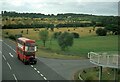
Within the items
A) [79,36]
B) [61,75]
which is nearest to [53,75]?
[61,75]

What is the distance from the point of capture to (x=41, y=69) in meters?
42.3

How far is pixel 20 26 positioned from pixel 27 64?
82261 millimetres

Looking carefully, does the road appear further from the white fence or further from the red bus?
the white fence

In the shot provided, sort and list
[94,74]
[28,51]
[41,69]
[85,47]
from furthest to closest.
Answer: [85,47] → [28,51] → [41,69] → [94,74]

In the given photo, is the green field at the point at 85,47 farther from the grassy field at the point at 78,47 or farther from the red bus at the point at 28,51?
the red bus at the point at 28,51

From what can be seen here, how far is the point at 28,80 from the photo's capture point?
35.3 metres

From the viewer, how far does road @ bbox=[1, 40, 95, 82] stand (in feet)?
121

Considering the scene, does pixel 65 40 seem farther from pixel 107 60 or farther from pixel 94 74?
pixel 107 60

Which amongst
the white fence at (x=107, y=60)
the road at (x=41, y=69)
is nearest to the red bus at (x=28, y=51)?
the road at (x=41, y=69)

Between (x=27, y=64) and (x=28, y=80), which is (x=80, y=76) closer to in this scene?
(x=28, y=80)

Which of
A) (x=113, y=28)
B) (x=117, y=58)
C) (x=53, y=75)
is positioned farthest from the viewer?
(x=113, y=28)

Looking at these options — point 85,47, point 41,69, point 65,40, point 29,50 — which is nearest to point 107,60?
point 41,69

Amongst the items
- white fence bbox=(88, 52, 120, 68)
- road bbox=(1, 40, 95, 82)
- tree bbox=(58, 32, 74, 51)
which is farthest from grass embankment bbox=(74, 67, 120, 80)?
tree bbox=(58, 32, 74, 51)

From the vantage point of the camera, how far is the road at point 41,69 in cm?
3697
